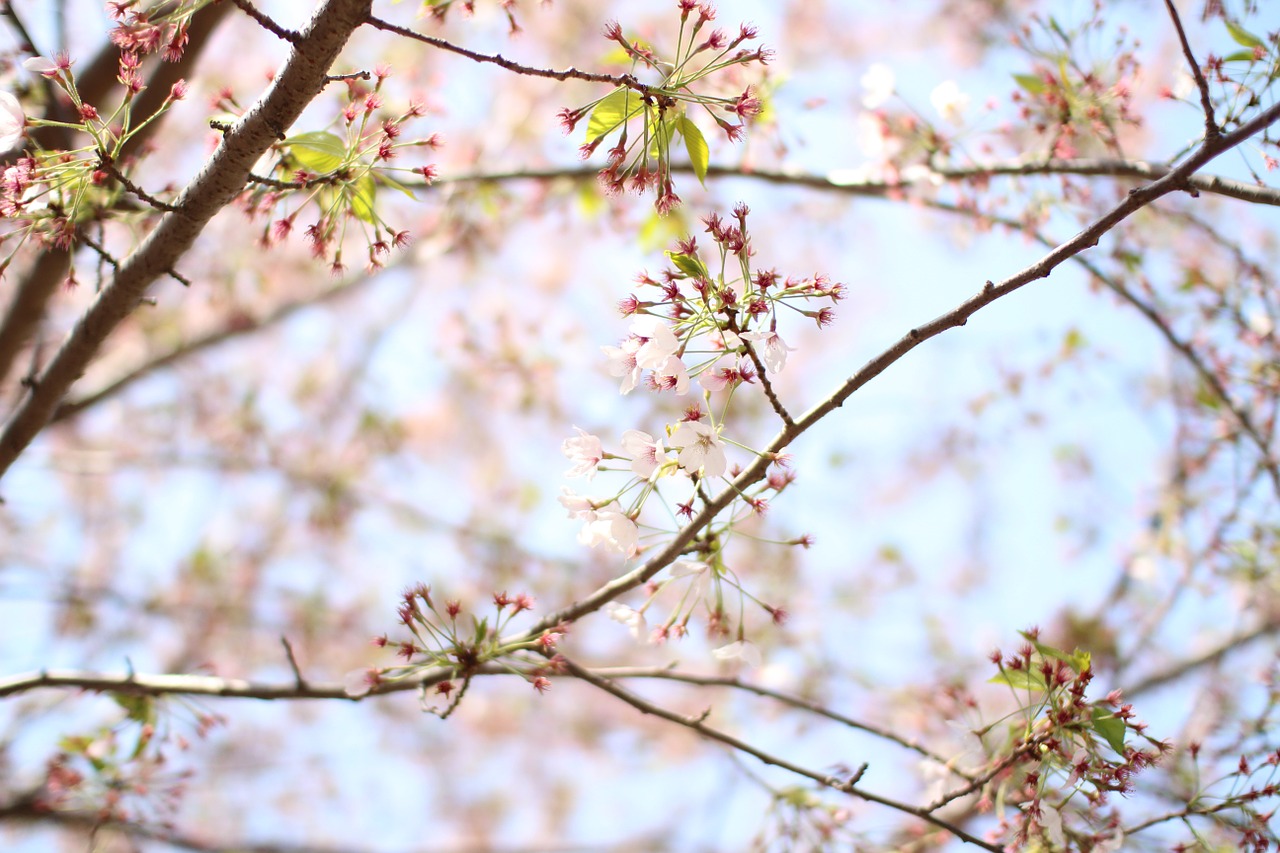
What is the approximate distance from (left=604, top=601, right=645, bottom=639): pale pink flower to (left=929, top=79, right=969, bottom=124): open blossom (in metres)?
1.81

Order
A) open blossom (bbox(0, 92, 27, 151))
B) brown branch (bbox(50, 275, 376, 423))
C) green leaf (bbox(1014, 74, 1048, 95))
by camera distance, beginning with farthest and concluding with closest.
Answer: brown branch (bbox(50, 275, 376, 423))
green leaf (bbox(1014, 74, 1048, 95))
open blossom (bbox(0, 92, 27, 151))

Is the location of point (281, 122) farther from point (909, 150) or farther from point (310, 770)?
point (310, 770)

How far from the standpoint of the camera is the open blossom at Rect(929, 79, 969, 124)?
2631mm

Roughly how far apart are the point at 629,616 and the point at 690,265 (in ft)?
2.58

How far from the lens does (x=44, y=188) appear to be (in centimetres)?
158

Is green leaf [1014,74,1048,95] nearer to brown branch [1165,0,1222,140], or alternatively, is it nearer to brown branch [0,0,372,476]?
brown branch [1165,0,1222,140]

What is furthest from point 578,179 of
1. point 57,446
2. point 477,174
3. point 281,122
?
point 57,446

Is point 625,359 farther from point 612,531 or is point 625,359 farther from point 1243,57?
point 1243,57

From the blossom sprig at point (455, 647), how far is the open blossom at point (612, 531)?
21 cm

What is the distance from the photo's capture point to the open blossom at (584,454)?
156cm

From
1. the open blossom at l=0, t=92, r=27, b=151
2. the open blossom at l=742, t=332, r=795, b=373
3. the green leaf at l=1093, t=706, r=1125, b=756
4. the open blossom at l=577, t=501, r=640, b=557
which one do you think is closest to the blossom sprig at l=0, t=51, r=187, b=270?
the open blossom at l=0, t=92, r=27, b=151

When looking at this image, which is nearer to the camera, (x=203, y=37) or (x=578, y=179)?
(x=203, y=37)

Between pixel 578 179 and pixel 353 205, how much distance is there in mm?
1671

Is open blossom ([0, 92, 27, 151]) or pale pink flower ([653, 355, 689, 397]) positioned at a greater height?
open blossom ([0, 92, 27, 151])
